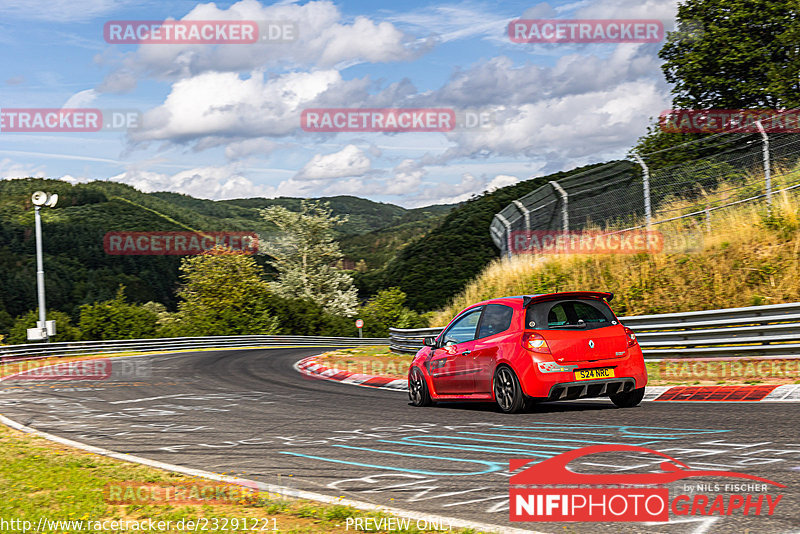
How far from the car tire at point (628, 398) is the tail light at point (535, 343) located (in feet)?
4.10

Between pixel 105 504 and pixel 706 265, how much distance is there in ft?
44.1

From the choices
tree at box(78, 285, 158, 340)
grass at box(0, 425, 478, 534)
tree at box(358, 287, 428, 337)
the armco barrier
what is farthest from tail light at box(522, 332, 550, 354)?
tree at box(358, 287, 428, 337)

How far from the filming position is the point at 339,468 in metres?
6.88

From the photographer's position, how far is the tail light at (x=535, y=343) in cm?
937

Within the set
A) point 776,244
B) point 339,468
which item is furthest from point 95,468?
point 776,244

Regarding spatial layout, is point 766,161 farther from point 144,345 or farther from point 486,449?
point 144,345

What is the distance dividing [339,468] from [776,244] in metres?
11.5

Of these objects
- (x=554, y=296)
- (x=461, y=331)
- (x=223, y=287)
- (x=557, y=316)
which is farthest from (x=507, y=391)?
(x=223, y=287)

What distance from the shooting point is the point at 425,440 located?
8.25 meters

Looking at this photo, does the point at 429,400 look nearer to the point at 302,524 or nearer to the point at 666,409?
the point at 666,409

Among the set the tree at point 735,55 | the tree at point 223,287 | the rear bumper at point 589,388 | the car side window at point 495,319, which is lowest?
the rear bumper at point 589,388

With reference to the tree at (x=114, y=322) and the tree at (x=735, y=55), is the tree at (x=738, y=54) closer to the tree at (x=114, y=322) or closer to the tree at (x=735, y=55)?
the tree at (x=735, y=55)

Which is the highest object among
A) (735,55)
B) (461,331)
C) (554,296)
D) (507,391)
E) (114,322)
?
(735,55)

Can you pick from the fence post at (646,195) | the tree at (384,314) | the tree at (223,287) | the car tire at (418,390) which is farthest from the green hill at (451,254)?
the car tire at (418,390)
